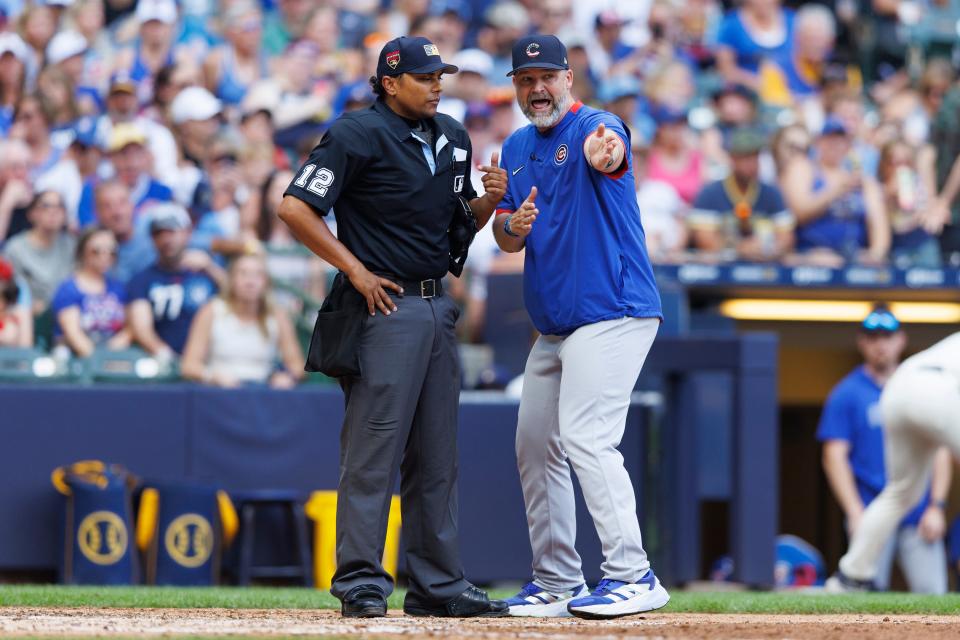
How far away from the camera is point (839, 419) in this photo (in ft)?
31.4

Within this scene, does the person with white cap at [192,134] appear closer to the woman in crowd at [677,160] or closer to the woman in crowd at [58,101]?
the woman in crowd at [58,101]

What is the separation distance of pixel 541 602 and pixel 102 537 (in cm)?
344

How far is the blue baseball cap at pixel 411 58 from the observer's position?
5332mm

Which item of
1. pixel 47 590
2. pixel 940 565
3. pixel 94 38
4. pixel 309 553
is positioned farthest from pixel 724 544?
pixel 94 38

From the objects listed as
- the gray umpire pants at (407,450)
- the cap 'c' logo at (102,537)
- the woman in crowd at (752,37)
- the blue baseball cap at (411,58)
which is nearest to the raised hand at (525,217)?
the gray umpire pants at (407,450)

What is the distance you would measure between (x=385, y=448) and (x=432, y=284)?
59 centimetres

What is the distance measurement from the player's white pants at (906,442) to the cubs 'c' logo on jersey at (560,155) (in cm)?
331

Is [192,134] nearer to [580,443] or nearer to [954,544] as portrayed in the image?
[954,544]

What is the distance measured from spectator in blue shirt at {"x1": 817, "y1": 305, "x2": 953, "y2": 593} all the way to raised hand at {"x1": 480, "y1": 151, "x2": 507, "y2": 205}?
4447 mm

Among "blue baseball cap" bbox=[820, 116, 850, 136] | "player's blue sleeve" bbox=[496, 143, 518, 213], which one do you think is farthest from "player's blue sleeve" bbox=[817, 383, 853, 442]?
"player's blue sleeve" bbox=[496, 143, 518, 213]

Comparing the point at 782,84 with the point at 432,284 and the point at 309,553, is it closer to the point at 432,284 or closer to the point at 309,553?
the point at 309,553

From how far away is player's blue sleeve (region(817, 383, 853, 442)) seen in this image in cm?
954

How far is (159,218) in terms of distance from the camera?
32.1 ft

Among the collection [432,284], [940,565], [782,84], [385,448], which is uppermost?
[782,84]
